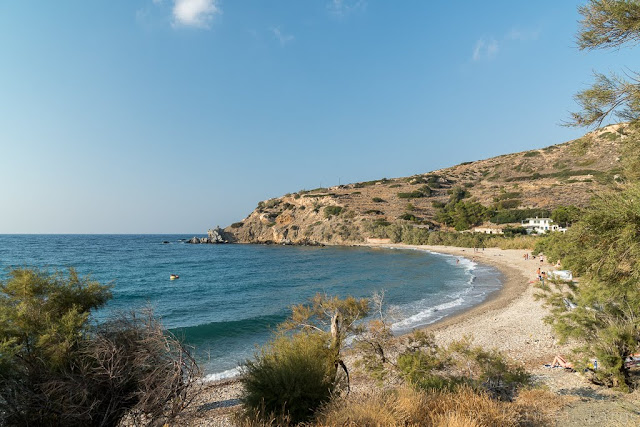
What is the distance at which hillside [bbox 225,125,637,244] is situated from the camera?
81938 mm

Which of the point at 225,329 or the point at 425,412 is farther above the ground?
the point at 425,412

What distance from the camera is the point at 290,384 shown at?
644 cm

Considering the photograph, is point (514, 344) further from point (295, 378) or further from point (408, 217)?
point (408, 217)

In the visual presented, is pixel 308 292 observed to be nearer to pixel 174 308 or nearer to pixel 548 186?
pixel 174 308

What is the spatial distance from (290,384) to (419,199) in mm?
101305

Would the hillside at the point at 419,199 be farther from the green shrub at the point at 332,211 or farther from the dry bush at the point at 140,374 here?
the dry bush at the point at 140,374

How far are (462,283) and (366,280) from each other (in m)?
9.16

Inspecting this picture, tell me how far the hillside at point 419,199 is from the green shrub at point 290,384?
7740cm

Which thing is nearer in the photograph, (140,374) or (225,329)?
(140,374)

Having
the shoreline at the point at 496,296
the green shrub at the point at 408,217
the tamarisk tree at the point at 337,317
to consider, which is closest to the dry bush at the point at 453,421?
the tamarisk tree at the point at 337,317

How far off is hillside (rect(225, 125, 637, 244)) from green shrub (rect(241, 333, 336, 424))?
77.4 meters

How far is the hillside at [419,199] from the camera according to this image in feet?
269

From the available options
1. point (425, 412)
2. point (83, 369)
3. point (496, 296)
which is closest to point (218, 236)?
point (496, 296)

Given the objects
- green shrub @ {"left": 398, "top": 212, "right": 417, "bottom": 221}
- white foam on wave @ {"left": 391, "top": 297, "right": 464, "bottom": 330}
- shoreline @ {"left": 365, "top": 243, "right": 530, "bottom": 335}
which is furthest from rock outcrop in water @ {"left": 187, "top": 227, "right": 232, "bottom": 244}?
white foam on wave @ {"left": 391, "top": 297, "right": 464, "bottom": 330}
